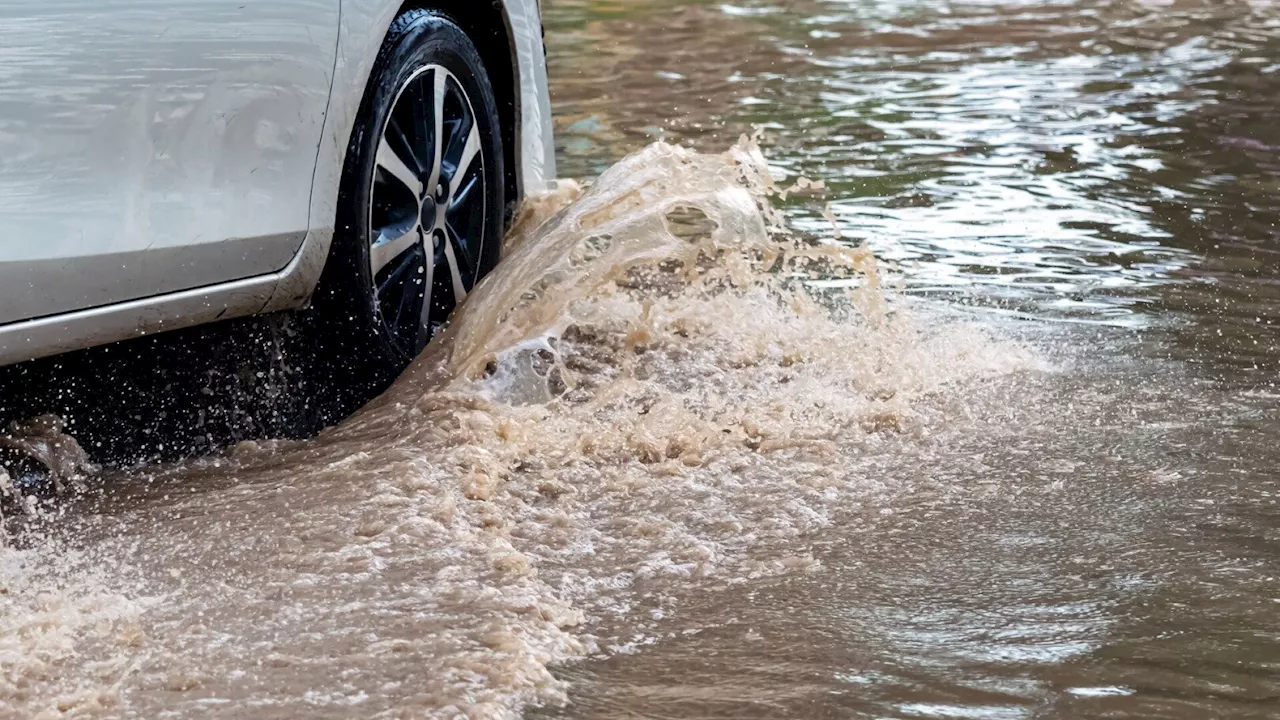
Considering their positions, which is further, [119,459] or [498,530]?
[119,459]

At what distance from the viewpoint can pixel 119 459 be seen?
3.40 meters

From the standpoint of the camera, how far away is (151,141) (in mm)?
2943

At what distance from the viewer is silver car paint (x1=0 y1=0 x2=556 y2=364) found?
2814 millimetres

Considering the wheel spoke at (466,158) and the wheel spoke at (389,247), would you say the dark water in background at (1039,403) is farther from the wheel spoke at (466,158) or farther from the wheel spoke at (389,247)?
the wheel spoke at (466,158)

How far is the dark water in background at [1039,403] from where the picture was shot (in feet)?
8.01

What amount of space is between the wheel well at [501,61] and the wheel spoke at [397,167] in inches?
19.3

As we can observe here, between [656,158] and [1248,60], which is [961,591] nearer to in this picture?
[656,158]

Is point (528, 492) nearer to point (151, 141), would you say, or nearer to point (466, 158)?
point (151, 141)

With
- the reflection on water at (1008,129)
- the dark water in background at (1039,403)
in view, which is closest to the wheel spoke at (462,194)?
the dark water in background at (1039,403)

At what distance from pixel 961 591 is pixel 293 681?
1086 millimetres

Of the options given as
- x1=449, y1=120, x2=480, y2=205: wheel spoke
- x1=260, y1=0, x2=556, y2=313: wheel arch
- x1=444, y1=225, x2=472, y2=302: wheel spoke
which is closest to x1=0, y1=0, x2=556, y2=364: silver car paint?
x1=260, y1=0, x2=556, y2=313: wheel arch

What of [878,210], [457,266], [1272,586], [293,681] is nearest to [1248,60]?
[878,210]

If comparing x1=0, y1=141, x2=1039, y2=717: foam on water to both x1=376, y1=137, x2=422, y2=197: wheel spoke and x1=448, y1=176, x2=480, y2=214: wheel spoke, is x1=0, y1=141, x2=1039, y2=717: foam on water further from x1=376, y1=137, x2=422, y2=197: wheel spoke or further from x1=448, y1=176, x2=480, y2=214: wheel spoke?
x1=376, y1=137, x2=422, y2=197: wheel spoke

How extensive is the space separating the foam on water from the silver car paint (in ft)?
1.15
